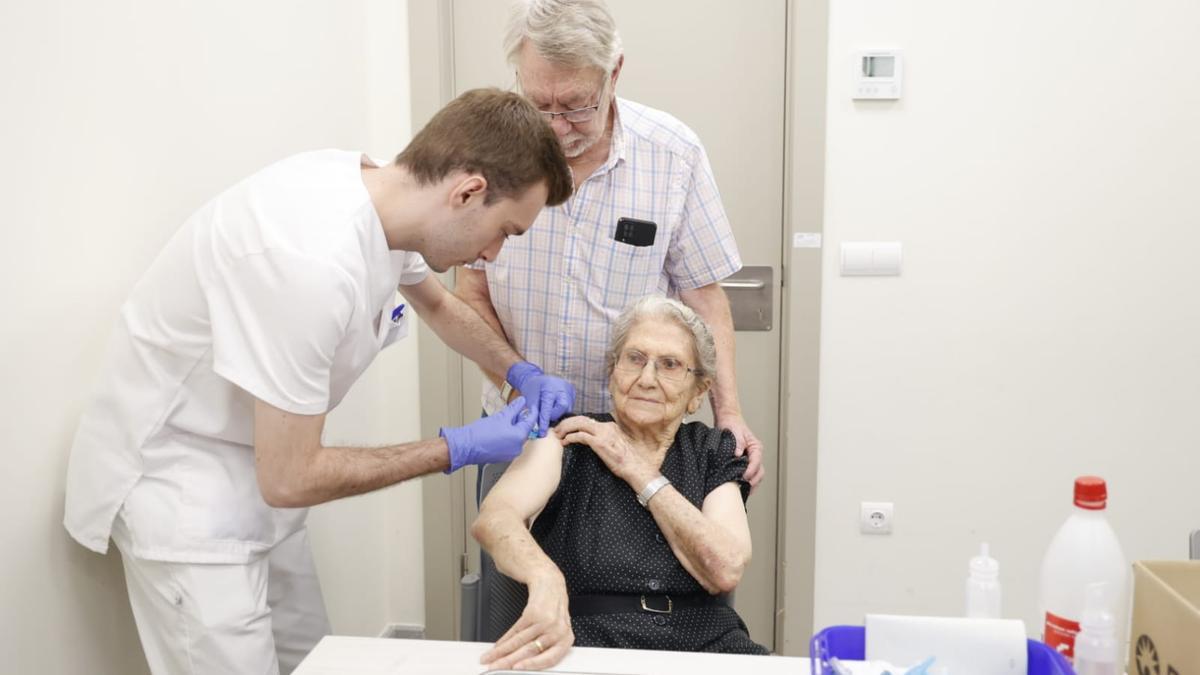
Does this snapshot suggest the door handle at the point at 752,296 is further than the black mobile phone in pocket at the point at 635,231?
Yes

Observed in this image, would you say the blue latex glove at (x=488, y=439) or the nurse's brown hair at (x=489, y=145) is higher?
the nurse's brown hair at (x=489, y=145)

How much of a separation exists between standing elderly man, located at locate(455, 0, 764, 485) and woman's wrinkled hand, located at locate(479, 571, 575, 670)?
0.59m

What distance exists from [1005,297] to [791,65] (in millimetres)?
869

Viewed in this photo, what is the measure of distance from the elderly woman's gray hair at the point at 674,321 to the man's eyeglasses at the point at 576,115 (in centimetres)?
37

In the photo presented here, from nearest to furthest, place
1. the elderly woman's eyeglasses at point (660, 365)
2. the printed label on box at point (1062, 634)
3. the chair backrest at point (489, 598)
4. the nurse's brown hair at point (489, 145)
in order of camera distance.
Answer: the printed label on box at point (1062, 634)
the nurse's brown hair at point (489, 145)
the chair backrest at point (489, 598)
the elderly woman's eyeglasses at point (660, 365)

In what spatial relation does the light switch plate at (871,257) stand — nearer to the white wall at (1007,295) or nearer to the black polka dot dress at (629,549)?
the white wall at (1007,295)

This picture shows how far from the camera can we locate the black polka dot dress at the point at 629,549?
162 cm

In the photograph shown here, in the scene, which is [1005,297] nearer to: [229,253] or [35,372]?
[229,253]

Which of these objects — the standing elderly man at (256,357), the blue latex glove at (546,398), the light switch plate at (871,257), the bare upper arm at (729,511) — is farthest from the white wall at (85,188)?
the light switch plate at (871,257)

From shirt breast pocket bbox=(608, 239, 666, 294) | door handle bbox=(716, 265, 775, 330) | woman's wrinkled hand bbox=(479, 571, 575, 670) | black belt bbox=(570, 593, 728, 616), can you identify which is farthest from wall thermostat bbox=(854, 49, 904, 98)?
woman's wrinkled hand bbox=(479, 571, 575, 670)

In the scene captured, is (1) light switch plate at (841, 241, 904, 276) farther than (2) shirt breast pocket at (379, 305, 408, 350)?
Yes

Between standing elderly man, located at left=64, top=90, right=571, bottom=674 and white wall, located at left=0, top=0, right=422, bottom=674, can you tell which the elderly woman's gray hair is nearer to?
standing elderly man, located at left=64, top=90, right=571, bottom=674

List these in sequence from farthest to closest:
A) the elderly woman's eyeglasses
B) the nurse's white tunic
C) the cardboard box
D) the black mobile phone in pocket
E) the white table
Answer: the black mobile phone in pocket
the elderly woman's eyeglasses
the nurse's white tunic
the white table
the cardboard box

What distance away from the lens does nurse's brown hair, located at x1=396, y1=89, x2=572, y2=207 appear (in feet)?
4.59
